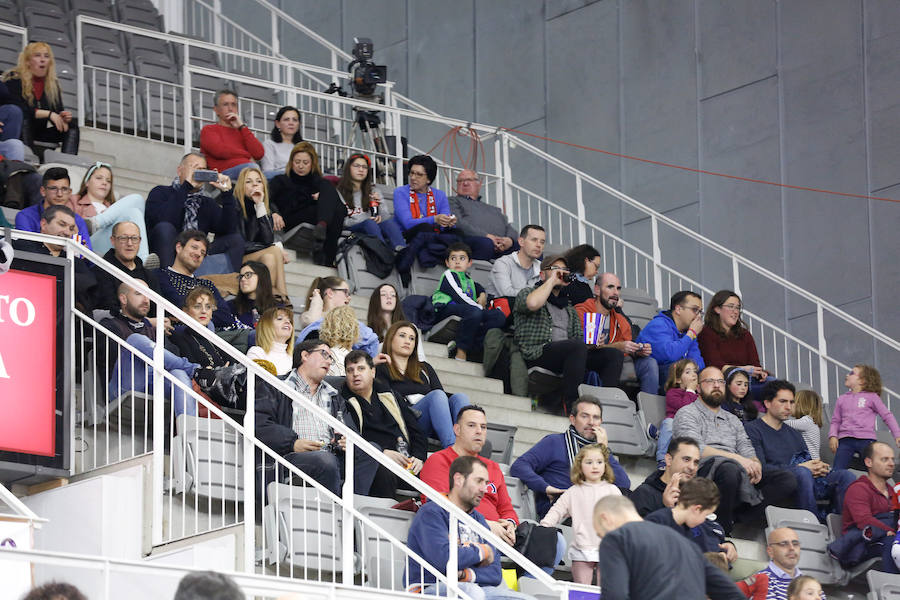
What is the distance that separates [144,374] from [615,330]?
4.07m

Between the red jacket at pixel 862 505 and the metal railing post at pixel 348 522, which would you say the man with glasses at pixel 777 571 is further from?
the metal railing post at pixel 348 522

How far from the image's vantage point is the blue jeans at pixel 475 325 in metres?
10.4

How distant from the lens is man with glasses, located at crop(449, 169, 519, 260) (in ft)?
39.0

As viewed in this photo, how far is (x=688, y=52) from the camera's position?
14.2 metres

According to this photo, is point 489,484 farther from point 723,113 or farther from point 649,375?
point 723,113

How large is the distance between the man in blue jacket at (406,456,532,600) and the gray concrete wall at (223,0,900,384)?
5997 mm

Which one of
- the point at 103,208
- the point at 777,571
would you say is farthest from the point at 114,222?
the point at 777,571

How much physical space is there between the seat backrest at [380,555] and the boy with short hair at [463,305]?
10.1 feet

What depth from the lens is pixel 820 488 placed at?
9.92 meters

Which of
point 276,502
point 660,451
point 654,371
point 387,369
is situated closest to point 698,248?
point 654,371

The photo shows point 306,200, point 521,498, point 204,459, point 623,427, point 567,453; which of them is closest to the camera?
point 204,459

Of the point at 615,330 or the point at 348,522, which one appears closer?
the point at 348,522

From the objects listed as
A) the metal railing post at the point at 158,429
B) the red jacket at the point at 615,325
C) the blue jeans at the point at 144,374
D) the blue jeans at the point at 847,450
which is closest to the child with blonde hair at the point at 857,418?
the blue jeans at the point at 847,450

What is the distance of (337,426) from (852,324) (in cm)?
658
